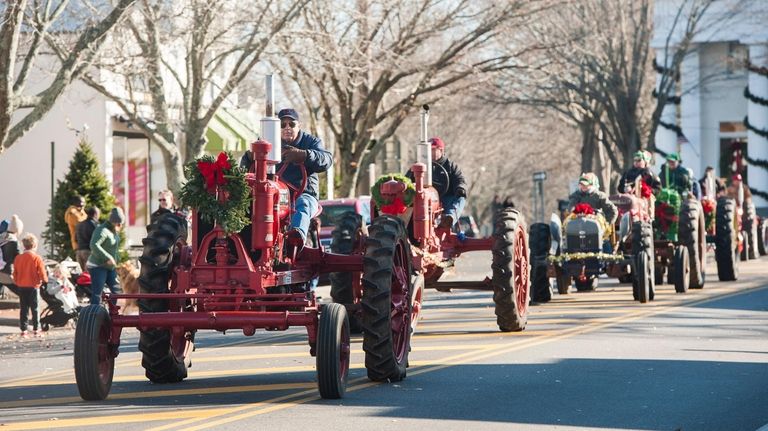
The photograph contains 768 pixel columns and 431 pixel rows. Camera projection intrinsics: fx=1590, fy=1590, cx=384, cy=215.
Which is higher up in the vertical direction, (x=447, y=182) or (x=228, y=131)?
(x=228, y=131)

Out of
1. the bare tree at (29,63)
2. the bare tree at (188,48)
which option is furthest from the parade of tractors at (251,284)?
the bare tree at (188,48)

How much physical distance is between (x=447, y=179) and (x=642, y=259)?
4354mm

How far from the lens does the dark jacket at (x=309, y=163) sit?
45.6 feet

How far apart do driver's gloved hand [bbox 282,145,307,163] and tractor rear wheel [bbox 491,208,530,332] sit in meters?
4.66

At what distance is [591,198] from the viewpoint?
79.0 ft

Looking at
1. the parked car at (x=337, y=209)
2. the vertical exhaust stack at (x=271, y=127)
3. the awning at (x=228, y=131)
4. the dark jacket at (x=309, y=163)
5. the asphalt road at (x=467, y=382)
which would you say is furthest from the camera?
the awning at (x=228, y=131)

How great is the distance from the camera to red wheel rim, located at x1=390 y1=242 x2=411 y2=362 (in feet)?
45.2

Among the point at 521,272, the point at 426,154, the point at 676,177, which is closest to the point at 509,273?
the point at 521,272

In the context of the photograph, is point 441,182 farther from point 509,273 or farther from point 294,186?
point 294,186

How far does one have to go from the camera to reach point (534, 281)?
23391 mm

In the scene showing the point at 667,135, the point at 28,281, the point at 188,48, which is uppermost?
the point at 667,135

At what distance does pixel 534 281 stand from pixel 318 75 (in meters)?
19.9

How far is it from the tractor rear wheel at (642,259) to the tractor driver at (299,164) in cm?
926

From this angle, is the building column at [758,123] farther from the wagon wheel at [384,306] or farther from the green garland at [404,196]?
the wagon wheel at [384,306]
